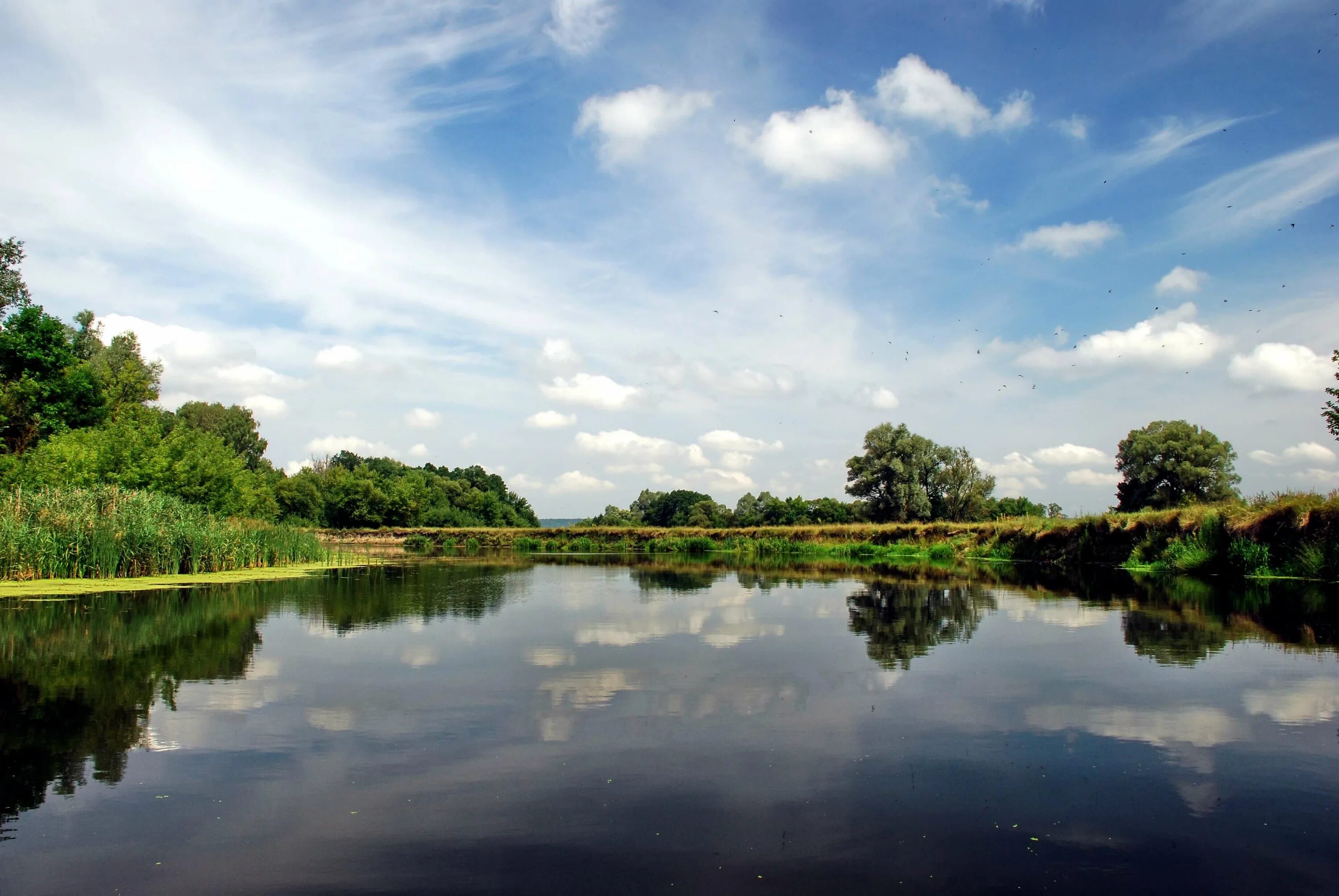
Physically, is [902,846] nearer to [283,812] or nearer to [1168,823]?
[1168,823]

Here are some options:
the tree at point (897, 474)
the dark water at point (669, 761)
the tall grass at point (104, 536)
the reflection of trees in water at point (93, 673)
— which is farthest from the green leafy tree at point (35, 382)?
the tree at point (897, 474)

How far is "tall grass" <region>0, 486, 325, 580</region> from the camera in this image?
65.0ft

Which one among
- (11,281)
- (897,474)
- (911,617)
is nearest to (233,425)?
(11,281)

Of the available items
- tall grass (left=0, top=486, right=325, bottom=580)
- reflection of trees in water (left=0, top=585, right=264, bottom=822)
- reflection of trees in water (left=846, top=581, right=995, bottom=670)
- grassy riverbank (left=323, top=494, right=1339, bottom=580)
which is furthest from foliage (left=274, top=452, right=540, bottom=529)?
reflection of trees in water (left=846, top=581, right=995, bottom=670)

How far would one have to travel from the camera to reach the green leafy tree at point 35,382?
38375 millimetres

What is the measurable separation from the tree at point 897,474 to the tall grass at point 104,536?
48693 mm

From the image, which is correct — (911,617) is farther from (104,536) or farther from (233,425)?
(233,425)

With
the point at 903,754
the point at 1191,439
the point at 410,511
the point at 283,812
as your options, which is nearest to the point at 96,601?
the point at 283,812

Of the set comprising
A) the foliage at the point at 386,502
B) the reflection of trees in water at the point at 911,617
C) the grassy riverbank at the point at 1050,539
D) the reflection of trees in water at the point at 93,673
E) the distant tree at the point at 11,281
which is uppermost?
the distant tree at the point at 11,281

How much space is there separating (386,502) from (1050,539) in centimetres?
6571

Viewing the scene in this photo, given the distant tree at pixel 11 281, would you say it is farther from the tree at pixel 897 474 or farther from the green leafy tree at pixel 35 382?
the tree at pixel 897 474

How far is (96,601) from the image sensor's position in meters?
16.8

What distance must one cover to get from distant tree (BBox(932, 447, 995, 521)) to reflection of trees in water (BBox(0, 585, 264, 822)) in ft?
182

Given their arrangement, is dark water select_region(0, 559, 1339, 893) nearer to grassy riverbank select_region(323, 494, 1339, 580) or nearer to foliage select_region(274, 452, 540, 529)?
grassy riverbank select_region(323, 494, 1339, 580)
